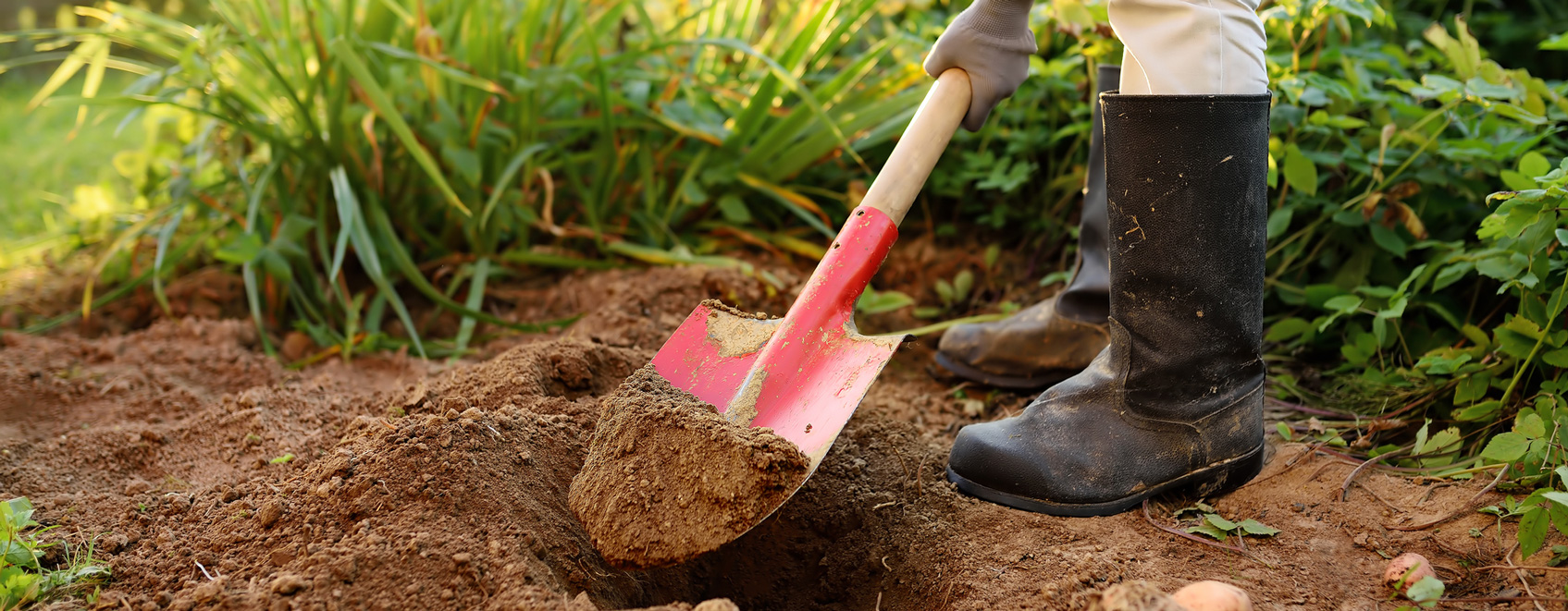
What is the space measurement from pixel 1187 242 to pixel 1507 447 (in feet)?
1.53

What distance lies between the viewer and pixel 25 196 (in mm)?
2979

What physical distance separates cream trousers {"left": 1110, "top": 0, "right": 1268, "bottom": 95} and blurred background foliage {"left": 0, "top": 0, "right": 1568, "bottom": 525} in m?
0.55

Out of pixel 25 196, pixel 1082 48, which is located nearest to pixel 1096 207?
pixel 1082 48

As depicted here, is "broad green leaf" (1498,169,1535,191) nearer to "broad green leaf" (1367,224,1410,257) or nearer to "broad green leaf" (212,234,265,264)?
"broad green leaf" (1367,224,1410,257)

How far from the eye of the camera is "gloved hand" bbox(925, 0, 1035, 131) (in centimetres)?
134

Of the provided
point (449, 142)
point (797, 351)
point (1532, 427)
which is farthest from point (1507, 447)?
point (449, 142)

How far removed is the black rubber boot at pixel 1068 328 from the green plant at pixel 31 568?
1412mm

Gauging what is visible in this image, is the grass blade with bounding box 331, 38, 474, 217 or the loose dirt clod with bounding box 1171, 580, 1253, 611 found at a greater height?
the grass blade with bounding box 331, 38, 474, 217

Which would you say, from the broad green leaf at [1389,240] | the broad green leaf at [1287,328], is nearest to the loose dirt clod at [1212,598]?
the broad green leaf at [1287,328]

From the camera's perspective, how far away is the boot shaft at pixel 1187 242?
1.15 metres

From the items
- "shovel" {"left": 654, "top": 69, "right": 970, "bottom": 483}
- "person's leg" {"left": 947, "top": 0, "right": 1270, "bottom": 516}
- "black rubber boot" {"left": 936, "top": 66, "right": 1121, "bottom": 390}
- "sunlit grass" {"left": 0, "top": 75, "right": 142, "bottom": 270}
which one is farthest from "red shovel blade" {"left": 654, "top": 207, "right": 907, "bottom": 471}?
"sunlit grass" {"left": 0, "top": 75, "right": 142, "bottom": 270}

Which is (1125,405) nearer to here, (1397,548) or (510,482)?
(1397,548)

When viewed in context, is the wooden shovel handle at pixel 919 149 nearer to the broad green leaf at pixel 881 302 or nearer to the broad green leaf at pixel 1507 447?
the broad green leaf at pixel 881 302

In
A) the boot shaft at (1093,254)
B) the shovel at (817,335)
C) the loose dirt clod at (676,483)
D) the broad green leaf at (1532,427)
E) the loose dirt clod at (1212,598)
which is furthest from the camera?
→ the boot shaft at (1093,254)
